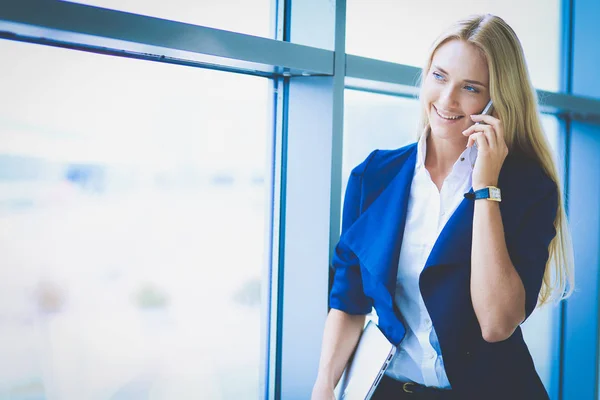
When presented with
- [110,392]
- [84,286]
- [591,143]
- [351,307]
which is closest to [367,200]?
[351,307]

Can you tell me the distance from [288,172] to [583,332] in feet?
7.15

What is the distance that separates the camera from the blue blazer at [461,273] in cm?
152

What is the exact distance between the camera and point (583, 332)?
3.35m

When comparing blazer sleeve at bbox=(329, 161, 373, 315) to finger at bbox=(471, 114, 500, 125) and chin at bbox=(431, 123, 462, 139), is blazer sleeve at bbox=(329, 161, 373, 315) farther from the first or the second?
finger at bbox=(471, 114, 500, 125)

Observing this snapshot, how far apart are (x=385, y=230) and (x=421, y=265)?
0.13 m

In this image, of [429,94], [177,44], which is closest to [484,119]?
[429,94]

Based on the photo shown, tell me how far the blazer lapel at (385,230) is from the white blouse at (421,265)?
4 cm

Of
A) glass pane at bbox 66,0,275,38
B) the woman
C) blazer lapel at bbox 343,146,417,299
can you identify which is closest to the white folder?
the woman

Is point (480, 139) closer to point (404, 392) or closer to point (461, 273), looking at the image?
point (461, 273)

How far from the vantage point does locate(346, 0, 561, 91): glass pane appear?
90.5 inches

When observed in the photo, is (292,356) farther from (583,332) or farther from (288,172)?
(583,332)

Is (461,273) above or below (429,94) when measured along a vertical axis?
below

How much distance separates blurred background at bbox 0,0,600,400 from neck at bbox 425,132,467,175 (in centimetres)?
35

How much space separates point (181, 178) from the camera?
6.41 feet
